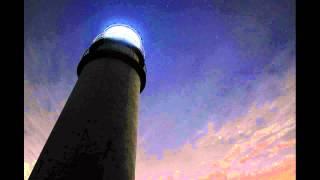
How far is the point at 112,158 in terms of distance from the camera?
5.68m

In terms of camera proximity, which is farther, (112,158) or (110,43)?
(110,43)

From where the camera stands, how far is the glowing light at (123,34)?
8.21 m

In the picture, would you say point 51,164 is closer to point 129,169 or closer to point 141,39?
point 129,169

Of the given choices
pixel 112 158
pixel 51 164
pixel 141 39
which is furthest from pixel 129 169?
pixel 141 39

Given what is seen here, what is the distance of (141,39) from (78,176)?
18.4 feet

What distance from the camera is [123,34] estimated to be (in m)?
8.59

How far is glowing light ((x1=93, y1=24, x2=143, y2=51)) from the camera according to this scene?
26.9 feet

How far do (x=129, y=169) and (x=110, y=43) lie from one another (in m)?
3.57
